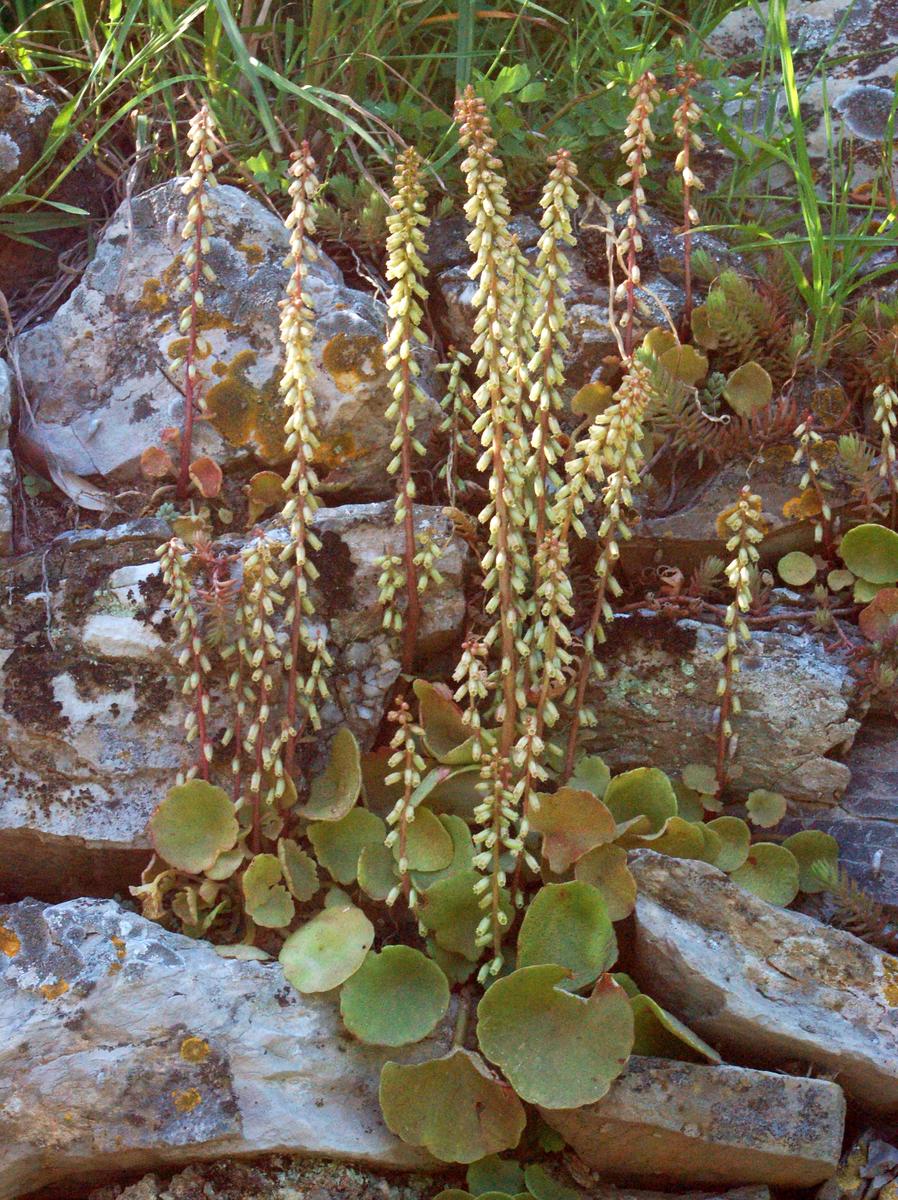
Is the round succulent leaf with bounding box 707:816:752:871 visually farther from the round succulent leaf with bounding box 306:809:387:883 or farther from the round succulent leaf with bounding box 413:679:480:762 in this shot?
the round succulent leaf with bounding box 306:809:387:883

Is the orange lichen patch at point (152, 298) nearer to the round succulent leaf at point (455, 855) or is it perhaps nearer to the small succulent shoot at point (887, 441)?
the round succulent leaf at point (455, 855)

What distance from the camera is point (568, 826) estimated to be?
2703 millimetres

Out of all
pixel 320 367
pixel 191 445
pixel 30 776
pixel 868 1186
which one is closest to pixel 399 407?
pixel 320 367

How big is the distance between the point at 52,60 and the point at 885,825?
11.6ft

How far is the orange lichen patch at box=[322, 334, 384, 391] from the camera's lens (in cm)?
322

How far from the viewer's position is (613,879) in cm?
268

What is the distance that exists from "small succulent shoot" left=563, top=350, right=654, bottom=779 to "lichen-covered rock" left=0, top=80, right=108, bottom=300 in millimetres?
1883

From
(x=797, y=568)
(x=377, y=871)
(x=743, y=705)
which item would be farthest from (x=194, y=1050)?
(x=797, y=568)

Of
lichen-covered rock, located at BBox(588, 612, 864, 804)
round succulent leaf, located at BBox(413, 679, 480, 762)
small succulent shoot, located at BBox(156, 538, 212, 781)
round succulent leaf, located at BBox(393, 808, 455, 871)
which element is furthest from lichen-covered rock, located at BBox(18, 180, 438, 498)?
round succulent leaf, located at BBox(393, 808, 455, 871)

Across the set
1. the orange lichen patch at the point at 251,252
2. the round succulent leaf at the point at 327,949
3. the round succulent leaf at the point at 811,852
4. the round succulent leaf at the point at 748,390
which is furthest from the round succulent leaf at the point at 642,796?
the orange lichen patch at the point at 251,252

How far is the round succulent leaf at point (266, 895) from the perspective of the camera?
271 centimetres

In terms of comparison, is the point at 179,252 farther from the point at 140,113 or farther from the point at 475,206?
the point at 475,206

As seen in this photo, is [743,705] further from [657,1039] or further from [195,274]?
[195,274]

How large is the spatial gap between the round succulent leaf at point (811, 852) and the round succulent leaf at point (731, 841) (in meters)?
0.11
